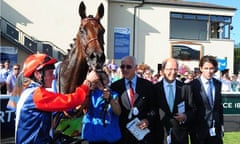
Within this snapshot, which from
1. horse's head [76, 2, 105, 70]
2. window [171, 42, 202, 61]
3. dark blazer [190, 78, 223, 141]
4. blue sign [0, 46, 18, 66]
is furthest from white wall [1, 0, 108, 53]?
dark blazer [190, 78, 223, 141]

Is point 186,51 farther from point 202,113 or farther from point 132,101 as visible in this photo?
point 132,101

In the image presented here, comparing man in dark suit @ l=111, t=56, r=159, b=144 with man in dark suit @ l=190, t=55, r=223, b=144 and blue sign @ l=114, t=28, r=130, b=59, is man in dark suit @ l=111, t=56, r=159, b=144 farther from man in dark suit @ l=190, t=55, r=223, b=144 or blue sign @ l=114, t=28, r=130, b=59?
blue sign @ l=114, t=28, r=130, b=59

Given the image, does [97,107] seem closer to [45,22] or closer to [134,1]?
[45,22]

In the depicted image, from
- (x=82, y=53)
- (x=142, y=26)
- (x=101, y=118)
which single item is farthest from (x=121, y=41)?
(x=101, y=118)

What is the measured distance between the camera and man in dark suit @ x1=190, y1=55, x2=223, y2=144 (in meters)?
4.42

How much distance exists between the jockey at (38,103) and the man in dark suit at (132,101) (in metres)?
1.05

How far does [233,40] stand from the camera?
29.4m

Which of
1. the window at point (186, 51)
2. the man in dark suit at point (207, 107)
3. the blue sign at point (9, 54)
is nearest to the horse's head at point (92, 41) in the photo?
the man in dark suit at point (207, 107)

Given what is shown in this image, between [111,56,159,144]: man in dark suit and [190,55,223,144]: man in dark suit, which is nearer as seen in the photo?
[111,56,159,144]: man in dark suit

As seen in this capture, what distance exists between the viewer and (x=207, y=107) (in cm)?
443

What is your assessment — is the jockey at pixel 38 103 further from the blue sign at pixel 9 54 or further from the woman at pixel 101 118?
the blue sign at pixel 9 54

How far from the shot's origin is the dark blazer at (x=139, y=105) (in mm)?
4086

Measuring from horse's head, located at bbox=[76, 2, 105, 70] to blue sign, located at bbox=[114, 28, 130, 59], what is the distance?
69.5 ft

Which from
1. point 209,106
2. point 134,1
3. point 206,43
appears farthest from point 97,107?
point 206,43
